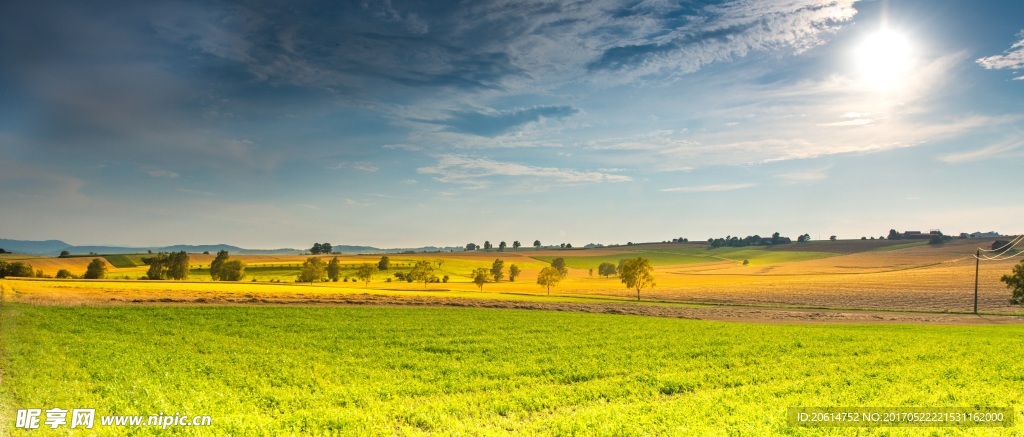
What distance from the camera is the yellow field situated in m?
53.7

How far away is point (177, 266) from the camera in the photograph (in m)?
92.4

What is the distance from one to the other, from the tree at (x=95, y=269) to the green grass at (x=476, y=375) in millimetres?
54404

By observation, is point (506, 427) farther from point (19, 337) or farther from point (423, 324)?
point (19, 337)

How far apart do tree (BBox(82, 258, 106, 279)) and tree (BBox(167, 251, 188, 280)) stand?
11.6 m

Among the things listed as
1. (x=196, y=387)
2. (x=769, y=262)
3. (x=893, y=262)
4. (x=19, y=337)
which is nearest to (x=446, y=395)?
(x=196, y=387)

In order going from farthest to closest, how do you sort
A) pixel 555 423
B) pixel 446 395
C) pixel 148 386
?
pixel 446 395
pixel 148 386
pixel 555 423

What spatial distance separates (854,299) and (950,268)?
5843 cm

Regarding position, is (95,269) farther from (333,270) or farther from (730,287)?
(730,287)

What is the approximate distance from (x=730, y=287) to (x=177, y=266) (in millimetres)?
108013


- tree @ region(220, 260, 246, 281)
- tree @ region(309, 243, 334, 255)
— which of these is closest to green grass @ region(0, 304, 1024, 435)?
tree @ region(220, 260, 246, 281)

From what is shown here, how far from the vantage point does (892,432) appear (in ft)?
41.1

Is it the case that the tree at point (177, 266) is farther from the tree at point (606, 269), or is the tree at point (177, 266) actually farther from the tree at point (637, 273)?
the tree at point (606, 269)

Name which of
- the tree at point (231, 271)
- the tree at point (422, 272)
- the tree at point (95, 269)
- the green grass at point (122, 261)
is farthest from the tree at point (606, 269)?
the green grass at point (122, 261)

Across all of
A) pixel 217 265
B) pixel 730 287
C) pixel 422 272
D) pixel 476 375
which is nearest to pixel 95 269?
pixel 217 265
